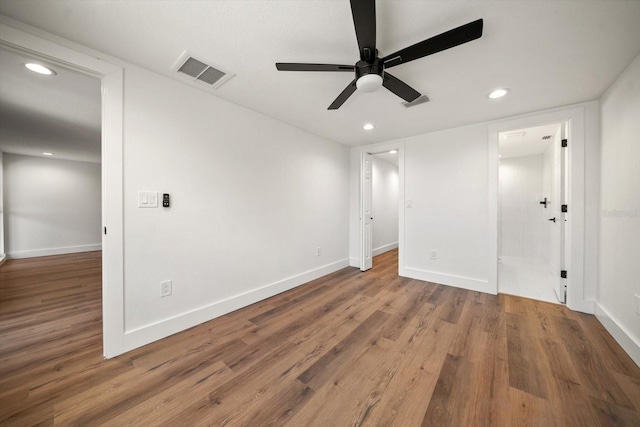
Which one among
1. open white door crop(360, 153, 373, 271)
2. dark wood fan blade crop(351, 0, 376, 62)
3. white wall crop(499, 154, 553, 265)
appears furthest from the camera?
white wall crop(499, 154, 553, 265)

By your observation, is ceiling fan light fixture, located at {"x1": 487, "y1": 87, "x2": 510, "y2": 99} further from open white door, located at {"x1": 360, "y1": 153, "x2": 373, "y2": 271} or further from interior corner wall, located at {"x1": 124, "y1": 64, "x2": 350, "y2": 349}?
interior corner wall, located at {"x1": 124, "y1": 64, "x2": 350, "y2": 349}

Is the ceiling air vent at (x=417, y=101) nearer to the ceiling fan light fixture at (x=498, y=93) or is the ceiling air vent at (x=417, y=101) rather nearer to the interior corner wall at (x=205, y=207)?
the ceiling fan light fixture at (x=498, y=93)

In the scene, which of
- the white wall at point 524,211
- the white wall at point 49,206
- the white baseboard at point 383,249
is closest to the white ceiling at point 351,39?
the white wall at point 524,211

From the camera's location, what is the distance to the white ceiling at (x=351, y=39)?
127 cm

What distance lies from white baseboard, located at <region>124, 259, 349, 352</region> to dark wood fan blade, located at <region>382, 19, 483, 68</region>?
260 cm

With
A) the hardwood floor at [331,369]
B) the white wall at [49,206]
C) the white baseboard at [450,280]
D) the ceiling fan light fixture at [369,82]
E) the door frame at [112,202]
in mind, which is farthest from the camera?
the white wall at [49,206]

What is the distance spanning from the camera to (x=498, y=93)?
218 centimetres

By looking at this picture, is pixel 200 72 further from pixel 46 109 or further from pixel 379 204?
pixel 379 204

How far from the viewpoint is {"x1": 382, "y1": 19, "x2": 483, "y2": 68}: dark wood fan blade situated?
1125 mm

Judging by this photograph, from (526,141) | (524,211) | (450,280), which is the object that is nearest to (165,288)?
(450,280)

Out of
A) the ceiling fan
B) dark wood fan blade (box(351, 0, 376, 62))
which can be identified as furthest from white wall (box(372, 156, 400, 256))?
dark wood fan blade (box(351, 0, 376, 62))

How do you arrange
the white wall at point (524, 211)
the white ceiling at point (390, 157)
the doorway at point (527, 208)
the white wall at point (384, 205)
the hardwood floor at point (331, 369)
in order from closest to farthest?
the hardwood floor at point (331, 369), the doorway at point (527, 208), the white wall at point (524, 211), the white ceiling at point (390, 157), the white wall at point (384, 205)

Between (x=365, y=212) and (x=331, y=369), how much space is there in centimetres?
282

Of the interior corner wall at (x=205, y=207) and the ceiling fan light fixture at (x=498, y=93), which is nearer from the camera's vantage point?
the interior corner wall at (x=205, y=207)
